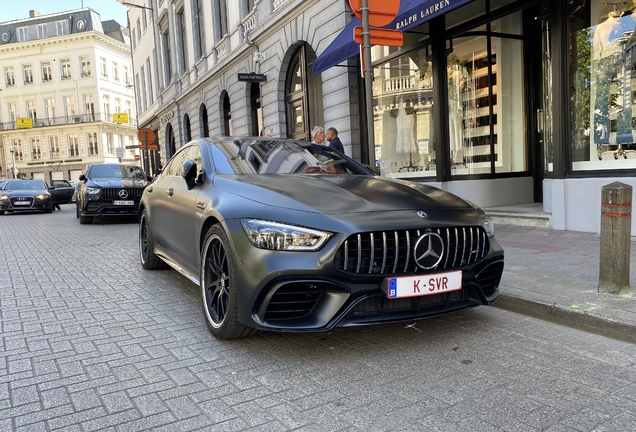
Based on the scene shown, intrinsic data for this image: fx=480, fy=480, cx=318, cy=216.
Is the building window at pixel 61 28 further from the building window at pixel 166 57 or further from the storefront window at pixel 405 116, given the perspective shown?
the storefront window at pixel 405 116

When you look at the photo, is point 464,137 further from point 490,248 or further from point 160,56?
point 160,56

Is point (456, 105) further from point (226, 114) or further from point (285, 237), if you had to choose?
point (226, 114)

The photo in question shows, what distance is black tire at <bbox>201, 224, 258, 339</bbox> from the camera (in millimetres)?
3119

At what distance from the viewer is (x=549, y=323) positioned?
370 cm

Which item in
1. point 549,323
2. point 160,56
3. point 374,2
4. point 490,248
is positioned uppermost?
point 160,56

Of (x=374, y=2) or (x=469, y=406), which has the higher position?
(x=374, y=2)

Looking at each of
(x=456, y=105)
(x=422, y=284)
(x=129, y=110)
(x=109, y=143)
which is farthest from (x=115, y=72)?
(x=422, y=284)

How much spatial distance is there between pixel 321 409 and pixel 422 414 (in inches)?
19.3

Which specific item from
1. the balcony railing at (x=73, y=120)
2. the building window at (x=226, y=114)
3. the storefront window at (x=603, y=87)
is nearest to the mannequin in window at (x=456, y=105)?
the storefront window at (x=603, y=87)

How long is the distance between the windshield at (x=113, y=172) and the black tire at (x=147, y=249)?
754cm

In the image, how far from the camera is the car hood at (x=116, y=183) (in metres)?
12.2

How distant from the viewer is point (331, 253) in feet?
9.12

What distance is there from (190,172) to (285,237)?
5.04ft

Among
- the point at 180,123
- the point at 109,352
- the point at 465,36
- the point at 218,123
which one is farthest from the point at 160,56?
the point at 109,352
